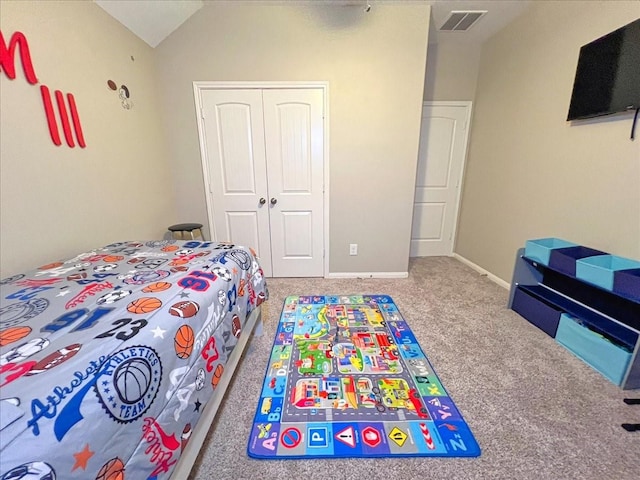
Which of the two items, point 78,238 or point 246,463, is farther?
point 78,238

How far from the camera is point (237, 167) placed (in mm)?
2820

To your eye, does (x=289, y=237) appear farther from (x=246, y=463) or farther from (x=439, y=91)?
(x=439, y=91)

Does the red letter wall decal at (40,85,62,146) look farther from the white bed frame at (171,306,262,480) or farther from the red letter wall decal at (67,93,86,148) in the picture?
the white bed frame at (171,306,262,480)

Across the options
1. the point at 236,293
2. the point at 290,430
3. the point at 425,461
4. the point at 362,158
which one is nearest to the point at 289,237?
the point at 362,158

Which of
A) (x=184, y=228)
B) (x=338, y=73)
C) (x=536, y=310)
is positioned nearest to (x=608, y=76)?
(x=536, y=310)

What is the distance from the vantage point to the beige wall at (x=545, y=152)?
1.81 metres

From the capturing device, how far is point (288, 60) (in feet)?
8.38

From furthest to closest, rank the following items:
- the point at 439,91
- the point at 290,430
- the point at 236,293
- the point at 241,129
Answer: the point at 439,91 < the point at 241,129 < the point at 236,293 < the point at 290,430

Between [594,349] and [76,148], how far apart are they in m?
3.54

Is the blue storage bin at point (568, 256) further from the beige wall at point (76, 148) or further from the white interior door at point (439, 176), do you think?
the beige wall at point (76, 148)

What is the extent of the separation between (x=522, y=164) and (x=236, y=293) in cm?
284

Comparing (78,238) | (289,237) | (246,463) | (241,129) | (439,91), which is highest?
(439,91)

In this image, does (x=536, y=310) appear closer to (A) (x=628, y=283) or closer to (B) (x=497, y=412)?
(A) (x=628, y=283)

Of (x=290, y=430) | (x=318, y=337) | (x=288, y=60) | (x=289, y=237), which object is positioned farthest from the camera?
(x=289, y=237)
